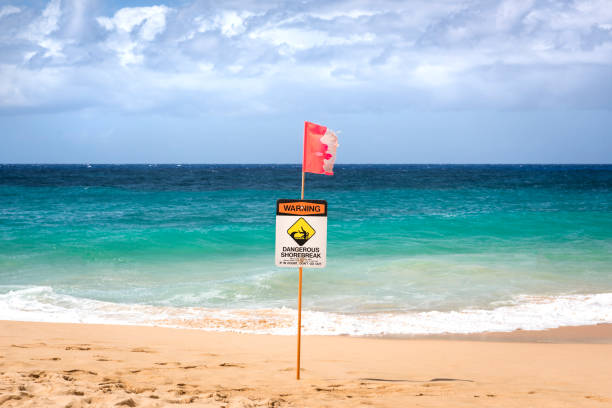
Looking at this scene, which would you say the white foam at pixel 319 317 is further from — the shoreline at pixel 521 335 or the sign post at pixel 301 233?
the sign post at pixel 301 233

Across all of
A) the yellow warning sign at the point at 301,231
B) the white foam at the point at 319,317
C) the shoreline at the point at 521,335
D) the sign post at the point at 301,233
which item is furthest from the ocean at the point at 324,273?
the yellow warning sign at the point at 301,231

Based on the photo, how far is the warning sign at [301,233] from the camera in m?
5.36

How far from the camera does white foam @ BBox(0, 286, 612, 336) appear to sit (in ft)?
28.4

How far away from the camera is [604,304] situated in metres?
10.1

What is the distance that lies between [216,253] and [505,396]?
1262cm

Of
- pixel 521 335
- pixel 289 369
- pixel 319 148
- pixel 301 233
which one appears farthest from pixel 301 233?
pixel 521 335

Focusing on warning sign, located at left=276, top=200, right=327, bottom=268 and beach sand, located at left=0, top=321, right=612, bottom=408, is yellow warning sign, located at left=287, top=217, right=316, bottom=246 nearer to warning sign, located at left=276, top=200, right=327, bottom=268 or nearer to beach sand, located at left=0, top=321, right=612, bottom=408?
warning sign, located at left=276, top=200, right=327, bottom=268

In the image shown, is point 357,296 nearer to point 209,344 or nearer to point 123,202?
point 209,344

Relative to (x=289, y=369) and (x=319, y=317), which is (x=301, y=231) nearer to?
(x=289, y=369)

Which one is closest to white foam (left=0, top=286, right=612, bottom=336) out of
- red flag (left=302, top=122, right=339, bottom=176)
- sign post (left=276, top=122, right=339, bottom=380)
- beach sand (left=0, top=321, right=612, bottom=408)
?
beach sand (left=0, top=321, right=612, bottom=408)

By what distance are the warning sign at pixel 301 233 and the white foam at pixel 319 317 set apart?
3.31 meters

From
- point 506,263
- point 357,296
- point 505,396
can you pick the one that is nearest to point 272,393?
point 505,396

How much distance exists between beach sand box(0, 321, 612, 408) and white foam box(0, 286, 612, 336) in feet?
1.92

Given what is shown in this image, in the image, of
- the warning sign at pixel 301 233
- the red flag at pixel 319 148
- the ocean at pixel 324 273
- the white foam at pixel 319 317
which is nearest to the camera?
the warning sign at pixel 301 233
